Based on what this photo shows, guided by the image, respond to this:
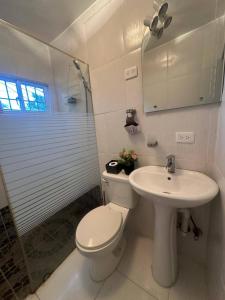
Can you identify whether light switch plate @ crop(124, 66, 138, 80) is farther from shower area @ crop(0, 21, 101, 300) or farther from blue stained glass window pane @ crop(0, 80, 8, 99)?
blue stained glass window pane @ crop(0, 80, 8, 99)

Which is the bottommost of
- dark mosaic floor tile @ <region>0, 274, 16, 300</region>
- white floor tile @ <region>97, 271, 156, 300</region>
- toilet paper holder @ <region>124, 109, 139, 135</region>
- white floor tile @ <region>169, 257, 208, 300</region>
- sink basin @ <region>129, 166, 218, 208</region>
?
white floor tile @ <region>97, 271, 156, 300</region>

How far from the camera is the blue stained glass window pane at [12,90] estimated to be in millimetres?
908

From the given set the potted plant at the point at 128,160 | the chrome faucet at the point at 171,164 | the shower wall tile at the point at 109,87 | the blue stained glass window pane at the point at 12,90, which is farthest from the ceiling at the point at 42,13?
the chrome faucet at the point at 171,164

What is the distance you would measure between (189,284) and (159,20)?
1934mm

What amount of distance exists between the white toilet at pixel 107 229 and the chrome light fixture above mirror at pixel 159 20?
1133 millimetres

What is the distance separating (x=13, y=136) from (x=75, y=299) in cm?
127

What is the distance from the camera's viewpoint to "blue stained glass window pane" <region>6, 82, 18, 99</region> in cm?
91

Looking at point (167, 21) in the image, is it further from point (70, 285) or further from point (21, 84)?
point (70, 285)

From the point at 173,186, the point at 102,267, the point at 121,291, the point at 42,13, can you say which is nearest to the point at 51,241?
the point at 102,267

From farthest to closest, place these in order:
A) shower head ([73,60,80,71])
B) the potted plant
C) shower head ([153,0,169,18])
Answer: shower head ([73,60,80,71]), the potted plant, shower head ([153,0,169,18])

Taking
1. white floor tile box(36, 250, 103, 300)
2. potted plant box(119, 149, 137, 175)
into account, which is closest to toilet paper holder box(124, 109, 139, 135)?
potted plant box(119, 149, 137, 175)

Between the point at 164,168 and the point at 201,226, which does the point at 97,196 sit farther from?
the point at 201,226

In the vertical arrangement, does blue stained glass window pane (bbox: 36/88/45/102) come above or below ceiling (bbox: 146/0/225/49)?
below

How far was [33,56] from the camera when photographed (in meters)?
1.26
